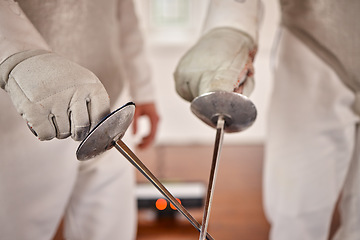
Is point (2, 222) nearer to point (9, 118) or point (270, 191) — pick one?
point (9, 118)

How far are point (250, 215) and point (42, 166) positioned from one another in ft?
2.70

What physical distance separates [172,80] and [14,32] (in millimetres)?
1493

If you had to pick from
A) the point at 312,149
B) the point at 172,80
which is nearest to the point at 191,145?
the point at 172,80

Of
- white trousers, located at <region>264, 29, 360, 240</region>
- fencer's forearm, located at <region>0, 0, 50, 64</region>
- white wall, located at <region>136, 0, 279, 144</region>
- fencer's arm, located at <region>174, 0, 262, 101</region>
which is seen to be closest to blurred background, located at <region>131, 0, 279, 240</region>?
Result: white wall, located at <region>136, 0, 279, 144</region>

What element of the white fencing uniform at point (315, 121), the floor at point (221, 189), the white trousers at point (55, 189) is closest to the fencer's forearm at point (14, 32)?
the white trousers at point (55, 189)

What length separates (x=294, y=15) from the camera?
0.74 meters

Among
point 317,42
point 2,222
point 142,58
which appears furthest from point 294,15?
point 2,222

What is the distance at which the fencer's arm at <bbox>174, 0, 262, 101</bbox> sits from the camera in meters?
0.52

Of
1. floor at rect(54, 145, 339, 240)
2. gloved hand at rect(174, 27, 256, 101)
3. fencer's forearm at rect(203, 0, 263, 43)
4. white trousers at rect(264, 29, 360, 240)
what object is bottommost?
floor at rect(54, 145, 339, 240)

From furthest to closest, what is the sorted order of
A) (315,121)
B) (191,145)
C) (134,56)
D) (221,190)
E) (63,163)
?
(191,145), (221,190), (134,56), (315,121), (63,163)

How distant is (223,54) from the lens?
534mm

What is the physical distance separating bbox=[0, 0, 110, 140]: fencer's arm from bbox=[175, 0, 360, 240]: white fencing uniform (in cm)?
27

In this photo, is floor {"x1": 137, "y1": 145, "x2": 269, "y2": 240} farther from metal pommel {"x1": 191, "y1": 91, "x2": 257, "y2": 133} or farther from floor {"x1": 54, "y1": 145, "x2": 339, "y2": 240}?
metal pommel {"x1": 191, "y1": 91, "x2": 257, "y2": 133}

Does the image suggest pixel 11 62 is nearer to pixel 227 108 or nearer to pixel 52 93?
pixel 52 93
